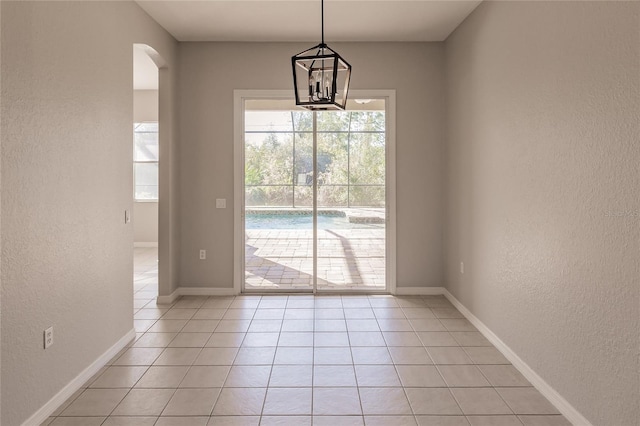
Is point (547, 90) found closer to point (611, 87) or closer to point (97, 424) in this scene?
point (611, 87)

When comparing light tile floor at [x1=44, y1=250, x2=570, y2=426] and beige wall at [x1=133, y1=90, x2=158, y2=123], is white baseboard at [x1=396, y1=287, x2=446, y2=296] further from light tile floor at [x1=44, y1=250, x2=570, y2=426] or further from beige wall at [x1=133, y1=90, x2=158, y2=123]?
beige wall at [x1=133, y1=90, x2=158, y2=123]

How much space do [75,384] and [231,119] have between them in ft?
9.46

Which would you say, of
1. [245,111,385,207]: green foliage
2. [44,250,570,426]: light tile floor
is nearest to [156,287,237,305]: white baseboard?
[44,250,570,426]: light tile floor

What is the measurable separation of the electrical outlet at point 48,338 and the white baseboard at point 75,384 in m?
0.30

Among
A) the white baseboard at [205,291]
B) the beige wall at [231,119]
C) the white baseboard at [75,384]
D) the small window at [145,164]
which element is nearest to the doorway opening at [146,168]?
the small window at [145,164]

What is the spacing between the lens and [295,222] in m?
4.69

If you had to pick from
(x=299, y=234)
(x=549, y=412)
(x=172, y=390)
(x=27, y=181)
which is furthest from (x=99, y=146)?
(x=549, y=412)

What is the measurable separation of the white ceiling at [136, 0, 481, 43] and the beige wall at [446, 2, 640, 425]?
461 mm

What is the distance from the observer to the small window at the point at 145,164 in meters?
7.92

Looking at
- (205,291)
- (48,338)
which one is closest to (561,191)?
(48,338)

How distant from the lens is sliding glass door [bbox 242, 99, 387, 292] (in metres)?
4.64

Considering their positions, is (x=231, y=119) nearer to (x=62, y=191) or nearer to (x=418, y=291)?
(x=62, y=191)

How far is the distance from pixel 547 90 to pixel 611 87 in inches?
22.6

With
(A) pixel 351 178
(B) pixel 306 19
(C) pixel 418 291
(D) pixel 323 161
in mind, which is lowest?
(C) pixel 418 291
